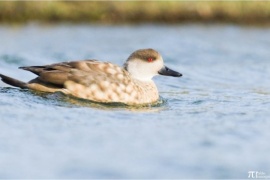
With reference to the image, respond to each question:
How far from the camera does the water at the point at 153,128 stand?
29.2 feet

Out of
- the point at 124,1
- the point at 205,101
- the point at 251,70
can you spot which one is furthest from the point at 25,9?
the point at 205,101

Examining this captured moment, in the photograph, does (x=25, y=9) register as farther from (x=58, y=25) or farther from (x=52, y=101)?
(x=52, y=101)

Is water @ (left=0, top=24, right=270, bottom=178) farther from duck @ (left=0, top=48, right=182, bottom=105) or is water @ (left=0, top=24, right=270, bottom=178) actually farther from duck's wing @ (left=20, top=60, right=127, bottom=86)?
duck's wing @ (left=20, top=60, right=127, bottom=86)

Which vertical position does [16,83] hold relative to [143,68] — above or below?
below

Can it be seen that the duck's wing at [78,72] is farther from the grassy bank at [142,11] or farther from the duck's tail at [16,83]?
the grassy bank at [142,11]

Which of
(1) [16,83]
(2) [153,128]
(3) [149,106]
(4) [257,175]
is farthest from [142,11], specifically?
(4) [257,175]

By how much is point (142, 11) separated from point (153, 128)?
12162mm

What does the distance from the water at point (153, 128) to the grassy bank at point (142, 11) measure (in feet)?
13.1

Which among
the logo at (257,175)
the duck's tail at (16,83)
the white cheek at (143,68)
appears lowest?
the logo at (257,175)

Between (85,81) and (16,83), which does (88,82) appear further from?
(16,83)

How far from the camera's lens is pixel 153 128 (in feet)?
34.7

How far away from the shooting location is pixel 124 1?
74.3 feet

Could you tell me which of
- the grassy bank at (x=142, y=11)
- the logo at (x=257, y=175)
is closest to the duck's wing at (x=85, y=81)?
the logo at (x=257, y=175)

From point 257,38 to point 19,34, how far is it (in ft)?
17.5
